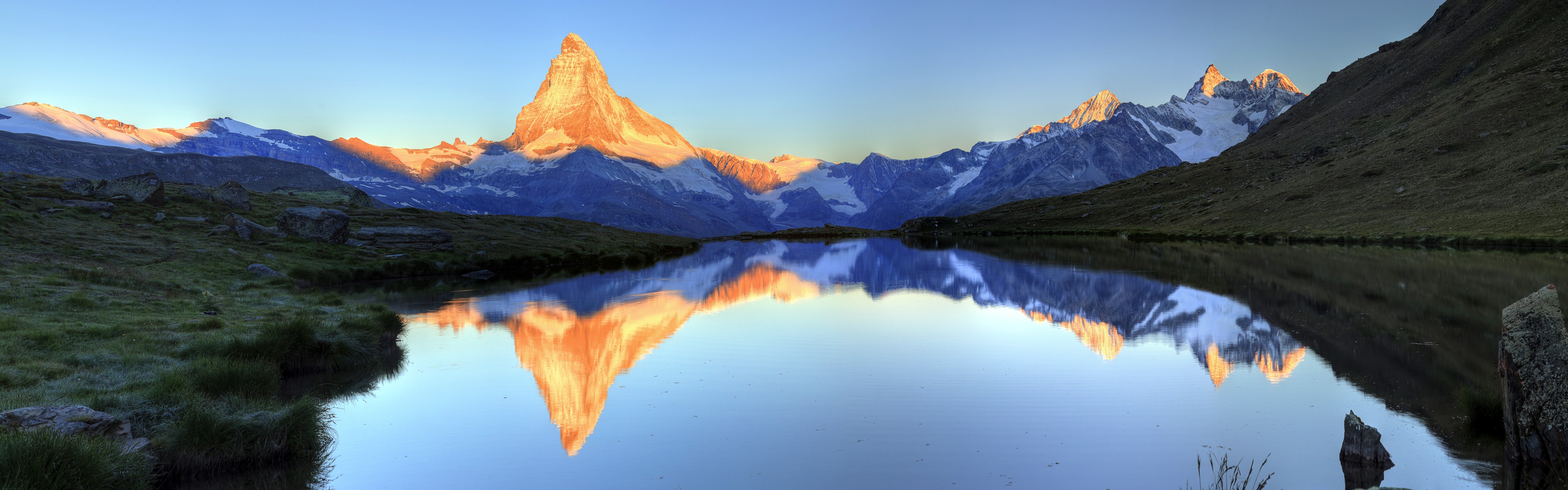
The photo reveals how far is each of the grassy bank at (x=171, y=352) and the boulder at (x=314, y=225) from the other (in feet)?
32.0

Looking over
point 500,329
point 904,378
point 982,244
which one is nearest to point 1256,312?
point 904,378

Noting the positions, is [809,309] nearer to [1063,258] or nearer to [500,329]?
[500,329]

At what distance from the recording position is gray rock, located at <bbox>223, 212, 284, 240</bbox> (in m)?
52.4

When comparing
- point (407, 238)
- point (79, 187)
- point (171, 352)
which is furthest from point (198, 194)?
point (171, 352)

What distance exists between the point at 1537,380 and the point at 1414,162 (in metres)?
125

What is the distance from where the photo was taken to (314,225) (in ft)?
181

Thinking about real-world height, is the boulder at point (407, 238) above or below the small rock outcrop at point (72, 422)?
above

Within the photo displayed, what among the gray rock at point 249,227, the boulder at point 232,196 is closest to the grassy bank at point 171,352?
the gray rock at point 249,227

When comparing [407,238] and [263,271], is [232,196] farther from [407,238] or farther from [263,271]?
[263,271]

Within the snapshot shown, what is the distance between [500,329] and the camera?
88.7 feet

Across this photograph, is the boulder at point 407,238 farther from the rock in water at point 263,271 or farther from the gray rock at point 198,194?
the rock in water at point 263,271

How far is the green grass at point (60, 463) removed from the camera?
781 cm

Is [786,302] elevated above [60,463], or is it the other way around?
[786,302]

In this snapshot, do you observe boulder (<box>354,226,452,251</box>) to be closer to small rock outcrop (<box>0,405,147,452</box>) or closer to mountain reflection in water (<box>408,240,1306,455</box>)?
mountain reflection in water (<box>408,240,1306,455</box>)
